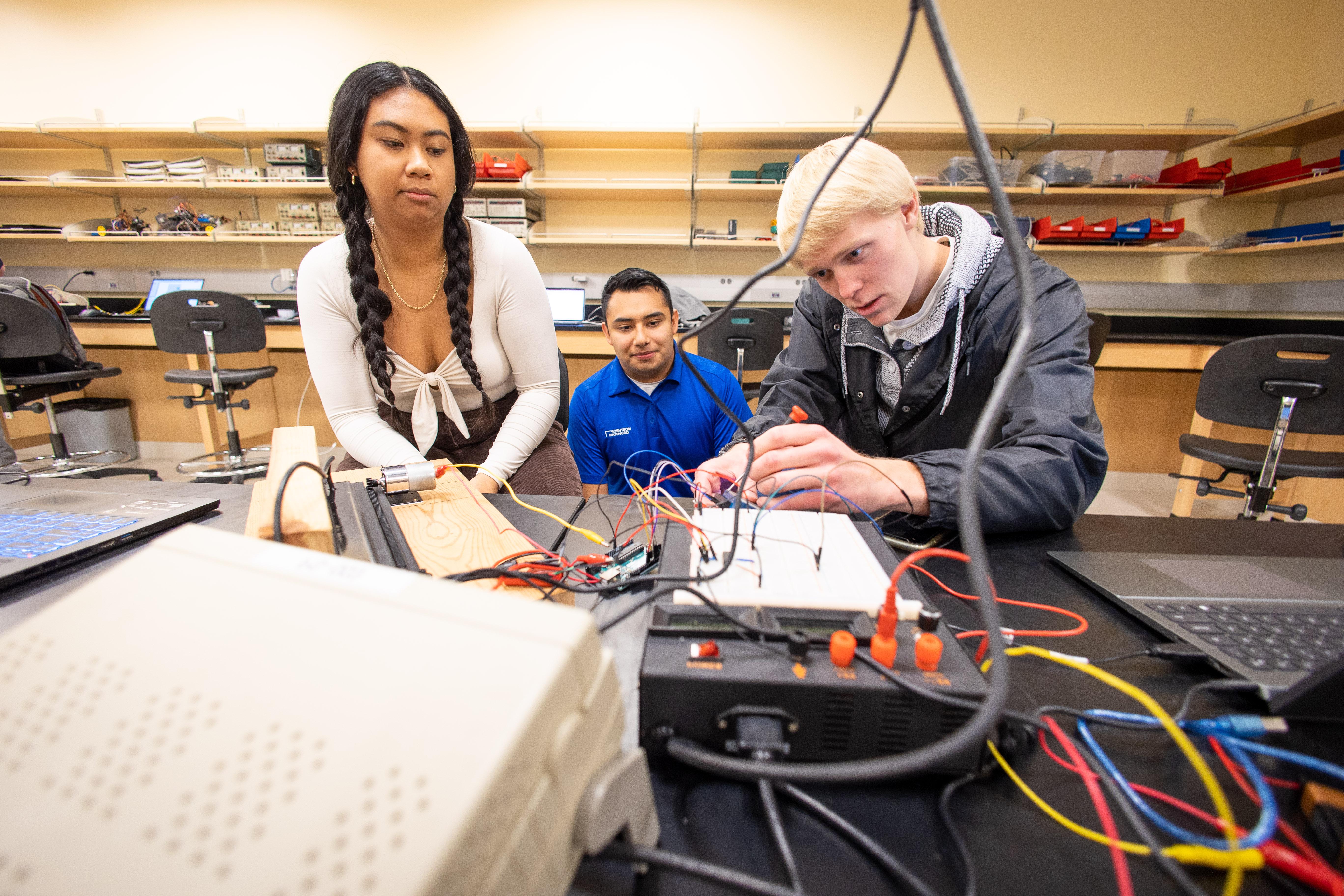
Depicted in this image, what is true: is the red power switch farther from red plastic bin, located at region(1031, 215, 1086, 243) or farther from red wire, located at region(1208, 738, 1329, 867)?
red plastic bin, located at region(1031, 215, 1086, 243)

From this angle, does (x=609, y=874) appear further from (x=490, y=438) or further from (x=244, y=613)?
(x=490, y=438)

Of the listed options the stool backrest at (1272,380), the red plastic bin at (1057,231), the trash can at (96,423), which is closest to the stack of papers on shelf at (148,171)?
the trash can at (96,423)

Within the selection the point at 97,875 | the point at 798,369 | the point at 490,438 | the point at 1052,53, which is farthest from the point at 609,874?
the point at 1052,53

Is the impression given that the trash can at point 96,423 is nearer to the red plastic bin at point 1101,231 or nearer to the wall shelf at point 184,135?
the wall shelf at point 184,135

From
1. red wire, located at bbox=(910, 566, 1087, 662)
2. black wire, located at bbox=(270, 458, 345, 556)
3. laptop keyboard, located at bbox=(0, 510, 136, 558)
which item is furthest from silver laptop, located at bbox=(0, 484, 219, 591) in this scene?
red wire, located at bbox=(910, 566, 1087, 662)

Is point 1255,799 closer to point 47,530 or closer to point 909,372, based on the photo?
point 909,372

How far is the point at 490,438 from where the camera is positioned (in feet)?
4.60

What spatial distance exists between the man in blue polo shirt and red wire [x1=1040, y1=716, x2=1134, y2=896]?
1297mm

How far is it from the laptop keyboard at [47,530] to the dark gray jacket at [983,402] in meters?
0.90

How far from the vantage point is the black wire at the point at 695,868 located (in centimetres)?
28

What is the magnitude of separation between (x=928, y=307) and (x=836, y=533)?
66cm

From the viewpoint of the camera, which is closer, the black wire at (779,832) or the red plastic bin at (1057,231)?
the black wire at (779,832)

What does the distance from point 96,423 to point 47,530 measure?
3.89m

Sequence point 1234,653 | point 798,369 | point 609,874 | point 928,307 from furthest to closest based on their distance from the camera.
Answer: point 798,369
point 928,307
point 1234,653
point 609,874
